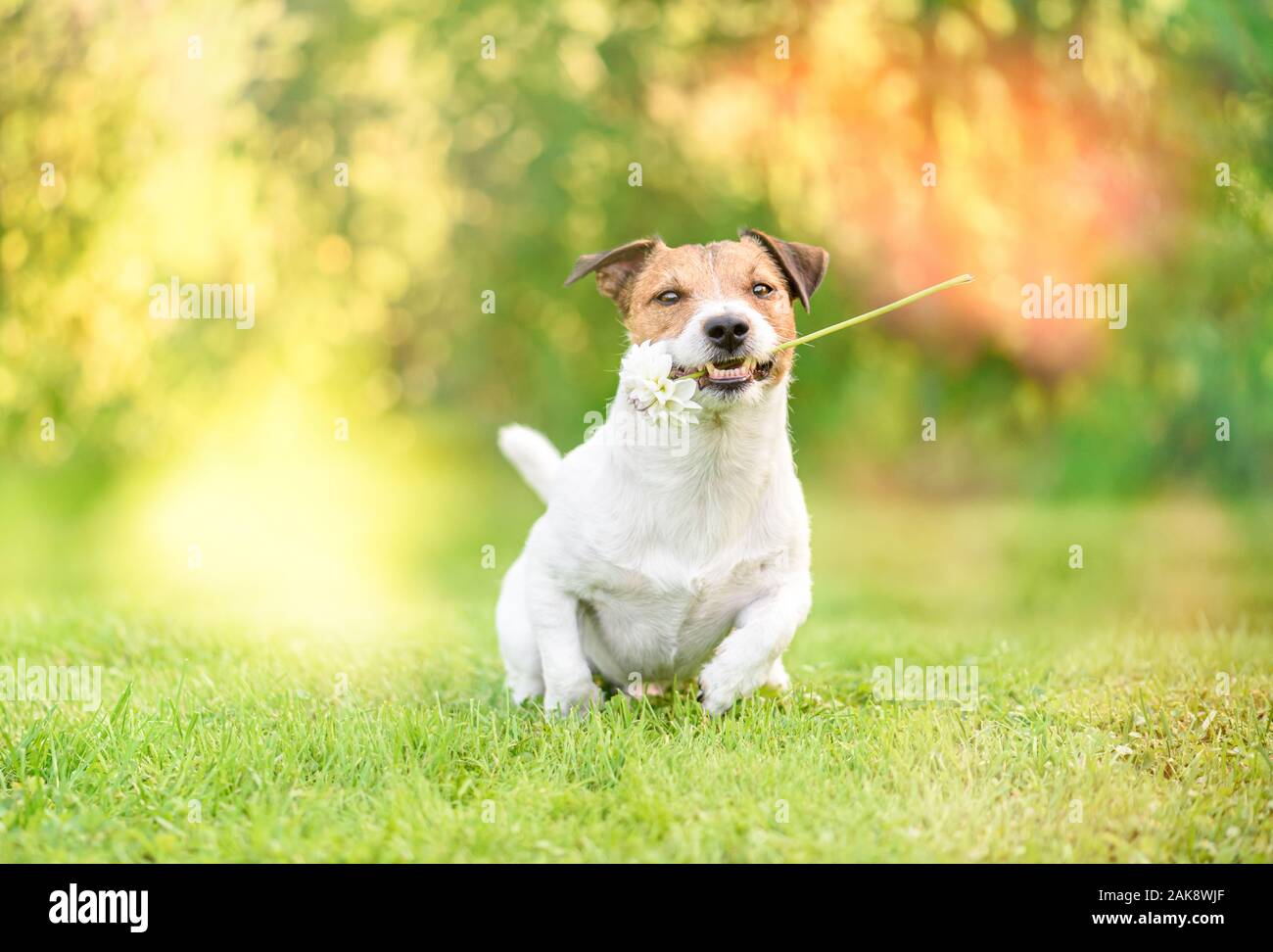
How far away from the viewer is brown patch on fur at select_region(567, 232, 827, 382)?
4.32m

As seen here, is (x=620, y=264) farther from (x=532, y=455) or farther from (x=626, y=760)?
(x=626, y=760)

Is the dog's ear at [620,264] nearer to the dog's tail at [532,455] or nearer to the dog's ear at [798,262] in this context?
the dog's ear at [798,262]

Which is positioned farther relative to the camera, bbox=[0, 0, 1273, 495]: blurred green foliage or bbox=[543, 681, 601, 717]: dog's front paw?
bbox=[0, 0, 1273, 495]: blurred green foliage

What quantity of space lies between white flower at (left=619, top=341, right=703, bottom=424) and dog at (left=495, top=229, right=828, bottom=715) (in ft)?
0.44

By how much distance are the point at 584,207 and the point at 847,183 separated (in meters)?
2.52

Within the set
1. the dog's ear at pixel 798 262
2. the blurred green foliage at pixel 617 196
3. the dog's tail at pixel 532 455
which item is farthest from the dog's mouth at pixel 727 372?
the blurred green foliage at pixel 617 196

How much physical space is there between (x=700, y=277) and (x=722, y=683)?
4.62 ft

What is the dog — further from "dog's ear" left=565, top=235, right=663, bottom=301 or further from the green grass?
the green grass

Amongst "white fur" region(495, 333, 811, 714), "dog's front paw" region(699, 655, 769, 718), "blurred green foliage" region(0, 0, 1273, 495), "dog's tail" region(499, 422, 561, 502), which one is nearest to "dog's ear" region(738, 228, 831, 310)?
"white fur" region(495, 333, 811, 714)

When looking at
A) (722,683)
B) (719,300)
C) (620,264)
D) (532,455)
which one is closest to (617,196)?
(532,455)

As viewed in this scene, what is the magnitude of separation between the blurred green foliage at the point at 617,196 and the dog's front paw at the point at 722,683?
5172 mm

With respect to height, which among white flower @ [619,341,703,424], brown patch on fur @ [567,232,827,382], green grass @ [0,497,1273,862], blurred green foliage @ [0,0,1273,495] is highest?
blurred green foliage @ [0,0,1273,495]

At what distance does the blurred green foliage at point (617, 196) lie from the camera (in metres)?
9.62

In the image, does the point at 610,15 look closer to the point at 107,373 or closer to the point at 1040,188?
the point at 1040,188
